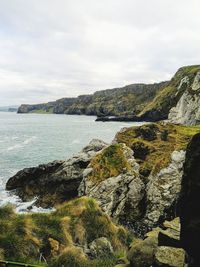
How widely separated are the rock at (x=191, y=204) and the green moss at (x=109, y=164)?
22101mm

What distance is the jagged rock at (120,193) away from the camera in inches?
1139

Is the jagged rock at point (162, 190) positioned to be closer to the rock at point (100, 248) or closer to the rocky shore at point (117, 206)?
the rocky shore at point (117, 206)

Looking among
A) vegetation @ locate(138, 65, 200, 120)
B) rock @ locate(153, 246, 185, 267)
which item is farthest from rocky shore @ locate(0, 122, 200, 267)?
vegetation @ locate(138, 65, 200, 120)

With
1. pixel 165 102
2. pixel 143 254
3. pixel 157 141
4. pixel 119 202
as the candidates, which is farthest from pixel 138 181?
pixel 165 102

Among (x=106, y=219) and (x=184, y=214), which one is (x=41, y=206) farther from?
(x=184, y=214)

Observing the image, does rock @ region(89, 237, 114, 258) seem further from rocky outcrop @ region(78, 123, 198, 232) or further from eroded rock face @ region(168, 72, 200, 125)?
eroded rock face @ region(168, 72, 200, 125)

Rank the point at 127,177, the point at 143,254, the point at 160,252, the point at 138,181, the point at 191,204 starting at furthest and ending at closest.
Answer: the point at 127,177 → the point at 138,181 → the point at 143,254 → the point at 160,252 → the point at 191,204

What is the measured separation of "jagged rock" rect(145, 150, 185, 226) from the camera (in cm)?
2853

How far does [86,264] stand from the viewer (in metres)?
14.2

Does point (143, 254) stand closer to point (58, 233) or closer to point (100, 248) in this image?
point (100, 248)

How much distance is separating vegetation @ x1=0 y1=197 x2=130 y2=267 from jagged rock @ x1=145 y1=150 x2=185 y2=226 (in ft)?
28.4

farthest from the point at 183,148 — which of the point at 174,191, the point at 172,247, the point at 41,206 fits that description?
the point at 172,247

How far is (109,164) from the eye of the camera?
32844 mm

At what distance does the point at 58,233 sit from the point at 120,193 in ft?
42.2
